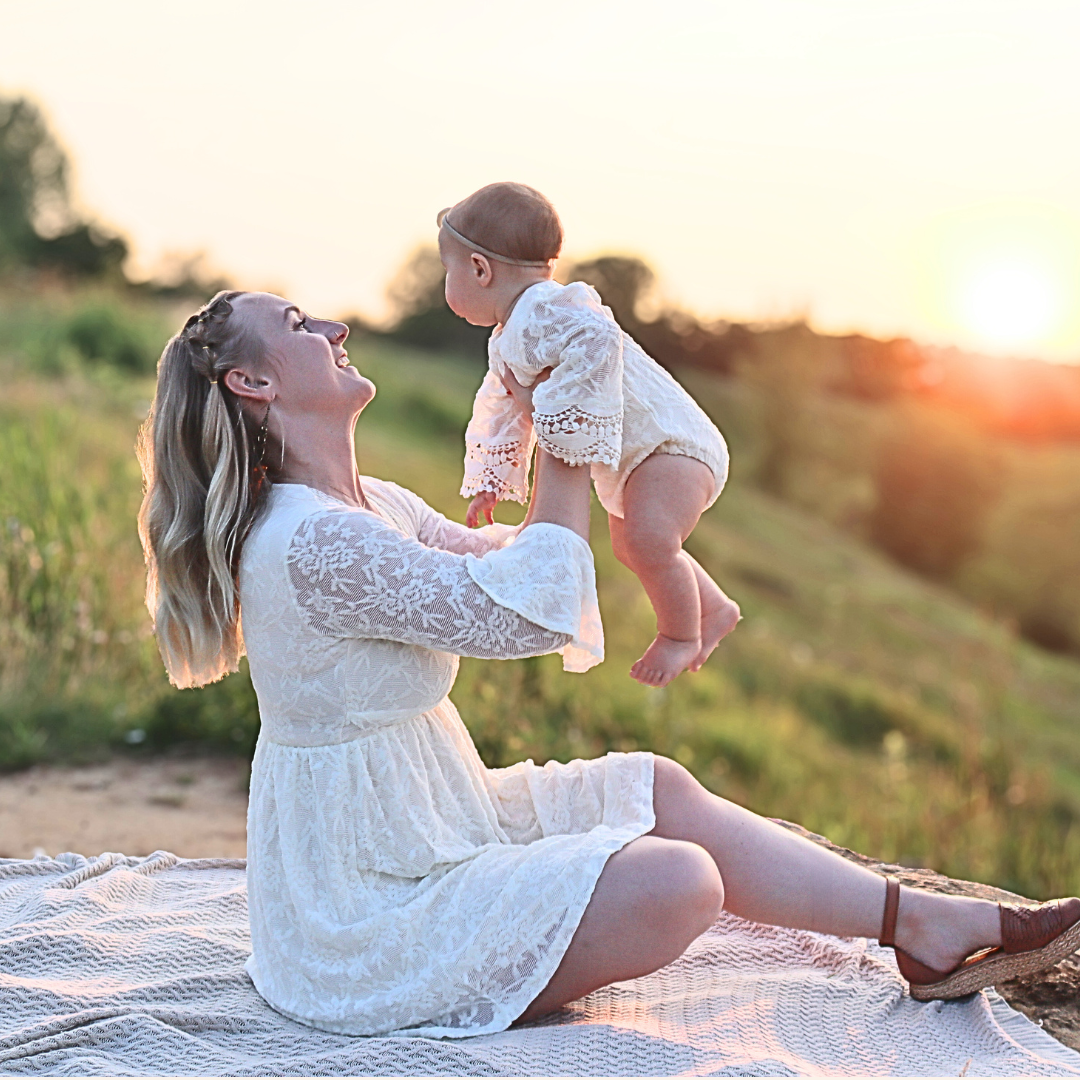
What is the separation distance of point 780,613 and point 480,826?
1558 cm

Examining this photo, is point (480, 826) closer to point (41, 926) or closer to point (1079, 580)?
point (41, 926)

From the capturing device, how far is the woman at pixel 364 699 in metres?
2.34

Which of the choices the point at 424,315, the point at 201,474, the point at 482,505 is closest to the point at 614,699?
the point at 482,505

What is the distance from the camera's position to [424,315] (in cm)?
2591

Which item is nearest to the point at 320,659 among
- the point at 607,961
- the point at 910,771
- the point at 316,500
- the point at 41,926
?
the point at 316,500

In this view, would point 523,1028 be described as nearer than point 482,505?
Yes

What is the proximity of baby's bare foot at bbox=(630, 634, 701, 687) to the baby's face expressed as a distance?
0.82 metres

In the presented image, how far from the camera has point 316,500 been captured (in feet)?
7.97

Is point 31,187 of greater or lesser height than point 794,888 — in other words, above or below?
above

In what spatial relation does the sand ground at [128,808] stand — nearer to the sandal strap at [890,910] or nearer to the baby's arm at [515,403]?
the baby's arm at [515,403]

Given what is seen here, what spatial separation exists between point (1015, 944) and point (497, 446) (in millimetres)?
1585

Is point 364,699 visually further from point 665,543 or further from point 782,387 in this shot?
point 782,387

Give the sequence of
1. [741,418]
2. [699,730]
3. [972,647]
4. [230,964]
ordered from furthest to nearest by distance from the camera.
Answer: [741,418] < [972,647] < [699,730] < [230,964]

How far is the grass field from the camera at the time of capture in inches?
204
